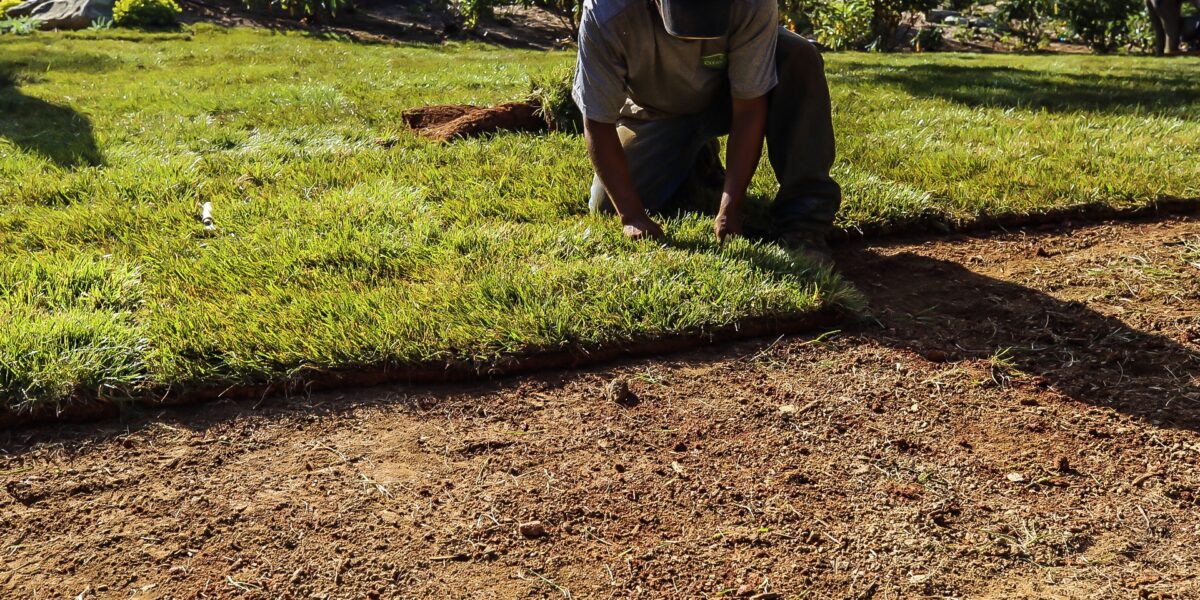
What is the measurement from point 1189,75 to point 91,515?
9.57 m

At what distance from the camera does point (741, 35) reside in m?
3.44

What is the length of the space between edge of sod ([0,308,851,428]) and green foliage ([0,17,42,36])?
12.1 metres

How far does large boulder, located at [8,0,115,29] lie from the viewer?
14078 mm

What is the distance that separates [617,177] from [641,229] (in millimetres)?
220

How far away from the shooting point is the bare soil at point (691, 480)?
80.7 inches

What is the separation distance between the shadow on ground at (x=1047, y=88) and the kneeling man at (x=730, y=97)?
321cm

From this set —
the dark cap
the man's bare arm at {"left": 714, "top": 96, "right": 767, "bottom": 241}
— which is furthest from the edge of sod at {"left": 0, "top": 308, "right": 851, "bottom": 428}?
the dark cap

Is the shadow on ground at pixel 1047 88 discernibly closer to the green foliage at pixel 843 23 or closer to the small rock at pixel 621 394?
the small rock at pixel 621 394

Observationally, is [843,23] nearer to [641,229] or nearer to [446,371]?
[641,229]

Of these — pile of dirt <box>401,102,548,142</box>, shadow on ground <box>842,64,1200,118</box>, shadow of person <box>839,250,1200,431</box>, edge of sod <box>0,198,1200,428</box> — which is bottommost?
edge of sod <box>0,198,1200,428</box>

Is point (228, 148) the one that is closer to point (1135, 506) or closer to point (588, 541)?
point (588, 541)

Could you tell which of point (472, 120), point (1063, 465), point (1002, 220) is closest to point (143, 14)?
point (472, 120)

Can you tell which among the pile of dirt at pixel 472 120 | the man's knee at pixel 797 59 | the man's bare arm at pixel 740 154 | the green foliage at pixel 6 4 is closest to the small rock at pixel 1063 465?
the man's bare arm at pixel 740 154

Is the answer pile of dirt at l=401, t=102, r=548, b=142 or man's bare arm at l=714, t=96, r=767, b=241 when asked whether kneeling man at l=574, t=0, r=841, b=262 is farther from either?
pile of dirt at l=401, t=102, r=548, b=142
